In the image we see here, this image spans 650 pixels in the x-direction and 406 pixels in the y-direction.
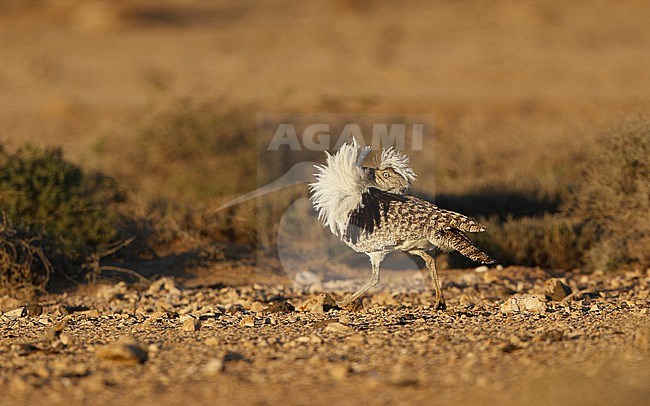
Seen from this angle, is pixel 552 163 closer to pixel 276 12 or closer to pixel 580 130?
pixel 580 130

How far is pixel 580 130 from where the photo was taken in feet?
49.5

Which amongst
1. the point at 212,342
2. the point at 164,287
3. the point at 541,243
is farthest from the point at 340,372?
the point at 541,243

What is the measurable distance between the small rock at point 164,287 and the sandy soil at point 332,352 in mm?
578

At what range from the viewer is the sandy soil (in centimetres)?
447

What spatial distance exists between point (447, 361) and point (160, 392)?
1586 millimetres

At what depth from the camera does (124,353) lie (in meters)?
5.05

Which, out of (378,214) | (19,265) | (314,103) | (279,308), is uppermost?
(314,103)

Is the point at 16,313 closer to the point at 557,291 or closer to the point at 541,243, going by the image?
the point at 557,291

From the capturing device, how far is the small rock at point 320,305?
6.74 meters

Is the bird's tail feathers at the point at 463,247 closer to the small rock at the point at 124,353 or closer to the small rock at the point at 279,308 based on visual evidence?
the small rock at the point at 279,308

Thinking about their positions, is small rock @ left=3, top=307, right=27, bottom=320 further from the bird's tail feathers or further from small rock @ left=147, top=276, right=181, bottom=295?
the bird's tail feathers

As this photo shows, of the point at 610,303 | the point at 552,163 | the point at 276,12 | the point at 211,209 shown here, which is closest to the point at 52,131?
the point at 211,209

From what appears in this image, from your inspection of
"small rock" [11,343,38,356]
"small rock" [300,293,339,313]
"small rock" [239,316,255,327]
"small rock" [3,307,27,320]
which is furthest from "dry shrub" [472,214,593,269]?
"small rock" [11,343,38,356]

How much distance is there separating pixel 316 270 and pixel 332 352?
396cm
